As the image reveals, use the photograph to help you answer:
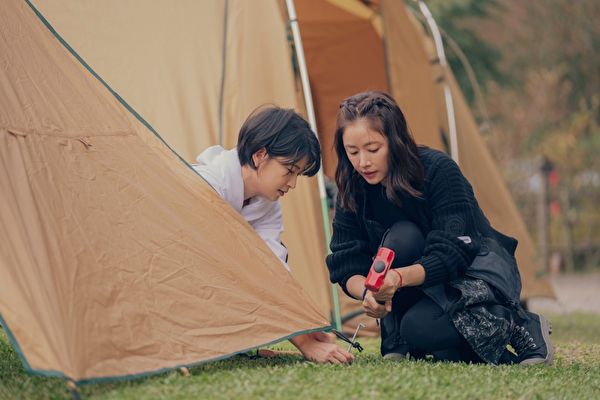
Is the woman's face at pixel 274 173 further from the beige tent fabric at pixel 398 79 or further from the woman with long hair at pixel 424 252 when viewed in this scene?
the beige tent fabric at pixel 398 79

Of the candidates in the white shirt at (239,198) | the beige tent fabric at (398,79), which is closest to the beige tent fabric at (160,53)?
the white shirt at (239,198)

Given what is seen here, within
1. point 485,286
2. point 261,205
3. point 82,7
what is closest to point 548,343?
point 485,286

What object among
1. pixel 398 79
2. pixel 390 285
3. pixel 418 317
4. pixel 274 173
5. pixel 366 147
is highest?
pixel 398 79

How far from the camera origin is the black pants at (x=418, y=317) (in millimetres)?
3320

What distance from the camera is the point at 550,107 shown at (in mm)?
13289

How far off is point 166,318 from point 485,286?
1.08 m

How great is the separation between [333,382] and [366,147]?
0.86 metres

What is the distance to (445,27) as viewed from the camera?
9.91 metres

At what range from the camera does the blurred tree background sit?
11.1 m

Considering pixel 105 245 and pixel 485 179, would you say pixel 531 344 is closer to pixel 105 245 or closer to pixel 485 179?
pixel 105 245

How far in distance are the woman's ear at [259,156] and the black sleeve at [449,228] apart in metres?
0.58

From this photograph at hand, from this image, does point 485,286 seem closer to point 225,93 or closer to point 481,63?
point 225,93

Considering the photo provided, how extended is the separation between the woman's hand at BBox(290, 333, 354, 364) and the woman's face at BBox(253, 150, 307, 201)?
1.74 feet

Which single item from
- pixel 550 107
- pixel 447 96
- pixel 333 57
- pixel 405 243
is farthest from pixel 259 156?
pixel 550 107
